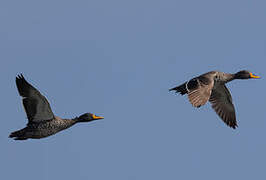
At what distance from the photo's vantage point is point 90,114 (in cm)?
2684

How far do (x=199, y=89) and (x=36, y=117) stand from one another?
7047 millimetres

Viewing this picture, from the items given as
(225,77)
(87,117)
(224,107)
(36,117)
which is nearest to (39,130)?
(36,117)

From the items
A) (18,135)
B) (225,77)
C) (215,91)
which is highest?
(225,77)

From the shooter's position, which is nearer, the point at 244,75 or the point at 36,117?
the point at 36,117

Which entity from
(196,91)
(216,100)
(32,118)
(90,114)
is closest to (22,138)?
(32,118)

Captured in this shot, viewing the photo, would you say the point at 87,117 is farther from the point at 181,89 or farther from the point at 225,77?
the point at 225,77

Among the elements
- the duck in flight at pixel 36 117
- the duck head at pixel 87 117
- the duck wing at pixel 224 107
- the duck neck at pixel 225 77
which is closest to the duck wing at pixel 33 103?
the duck in flight at pixel 36 117

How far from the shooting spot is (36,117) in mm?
25375

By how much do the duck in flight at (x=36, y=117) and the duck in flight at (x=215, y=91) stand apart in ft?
18.3

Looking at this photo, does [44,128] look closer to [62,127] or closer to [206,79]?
[62,127]

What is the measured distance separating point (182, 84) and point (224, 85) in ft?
10.3

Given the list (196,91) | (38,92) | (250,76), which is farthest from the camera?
(250,76)

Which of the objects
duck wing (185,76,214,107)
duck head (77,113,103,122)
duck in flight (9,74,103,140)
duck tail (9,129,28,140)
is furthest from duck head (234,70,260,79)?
duck tail (9,129,28,140)

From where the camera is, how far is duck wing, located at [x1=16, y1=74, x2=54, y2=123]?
24.6 meters
